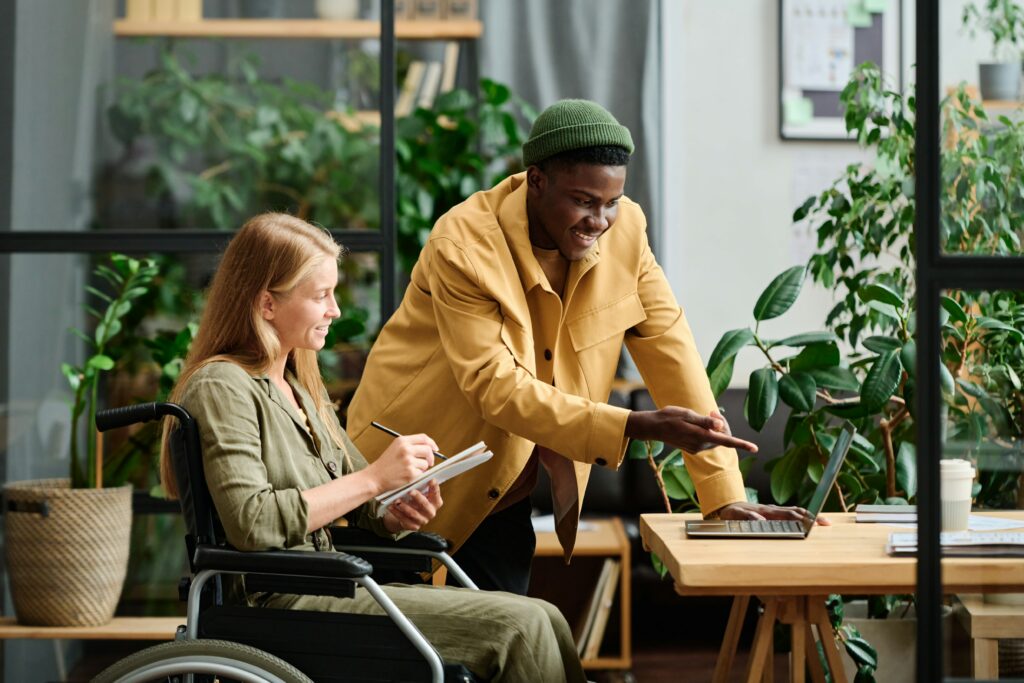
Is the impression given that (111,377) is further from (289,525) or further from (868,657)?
(868,657)

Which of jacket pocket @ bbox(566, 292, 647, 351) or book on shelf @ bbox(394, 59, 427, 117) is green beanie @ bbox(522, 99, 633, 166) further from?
book on shelf @ bbox(394, 59, 427, 117)

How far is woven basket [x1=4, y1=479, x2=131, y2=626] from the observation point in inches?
118

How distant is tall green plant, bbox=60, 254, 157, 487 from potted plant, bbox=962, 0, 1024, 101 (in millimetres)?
2147

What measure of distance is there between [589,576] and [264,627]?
2199mm

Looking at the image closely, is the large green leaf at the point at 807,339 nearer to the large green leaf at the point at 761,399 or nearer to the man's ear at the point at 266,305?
the large green leaf at the point at 761,399

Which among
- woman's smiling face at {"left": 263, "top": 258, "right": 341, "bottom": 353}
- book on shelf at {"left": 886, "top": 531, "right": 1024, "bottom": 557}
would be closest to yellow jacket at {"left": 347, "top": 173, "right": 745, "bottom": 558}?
woman's smiling face at {"left": 263, "top": 258, "right": 341, "bottom": 353}

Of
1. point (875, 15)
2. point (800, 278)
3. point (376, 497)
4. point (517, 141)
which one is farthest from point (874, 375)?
point (875, 15)

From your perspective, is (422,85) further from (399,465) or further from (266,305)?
(399,465)

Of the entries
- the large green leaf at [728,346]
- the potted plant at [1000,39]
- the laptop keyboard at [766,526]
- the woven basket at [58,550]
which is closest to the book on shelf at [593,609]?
the large green leaf at [728,346]

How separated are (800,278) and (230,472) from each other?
154 centimetres

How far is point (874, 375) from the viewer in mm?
2658

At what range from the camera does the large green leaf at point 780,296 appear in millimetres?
2773

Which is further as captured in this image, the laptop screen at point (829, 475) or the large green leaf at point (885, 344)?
the large green leaf at point (885, 344)

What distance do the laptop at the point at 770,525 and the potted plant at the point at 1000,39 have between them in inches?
24.9
